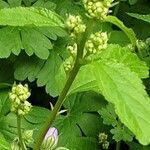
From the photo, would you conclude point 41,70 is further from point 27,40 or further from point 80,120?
point 80,120

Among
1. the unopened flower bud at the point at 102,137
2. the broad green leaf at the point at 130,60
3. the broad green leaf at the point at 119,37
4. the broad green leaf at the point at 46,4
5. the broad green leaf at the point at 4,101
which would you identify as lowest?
the unopened flower bud at the point at 102,137

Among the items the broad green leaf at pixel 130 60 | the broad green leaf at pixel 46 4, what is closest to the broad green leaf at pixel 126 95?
the broad green leaf at pixel 130 60

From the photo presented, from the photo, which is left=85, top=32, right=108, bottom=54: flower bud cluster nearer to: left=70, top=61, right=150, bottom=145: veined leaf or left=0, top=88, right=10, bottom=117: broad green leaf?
left=70, top=61, right=150, bottom=145: veined leaf

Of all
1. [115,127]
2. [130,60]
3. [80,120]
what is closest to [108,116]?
[115,127]

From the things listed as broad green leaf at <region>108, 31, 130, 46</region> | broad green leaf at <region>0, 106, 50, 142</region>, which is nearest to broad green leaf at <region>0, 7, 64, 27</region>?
broad green leaf at <region>0, 106, 50, 142</region>

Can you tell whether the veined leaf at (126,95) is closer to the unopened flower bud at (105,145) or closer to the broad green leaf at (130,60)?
the broad green leaf at (130,60)
